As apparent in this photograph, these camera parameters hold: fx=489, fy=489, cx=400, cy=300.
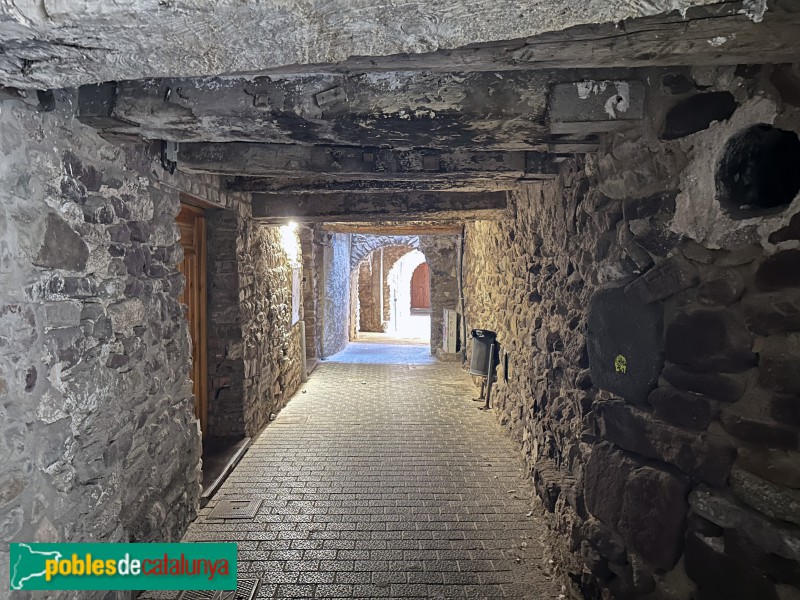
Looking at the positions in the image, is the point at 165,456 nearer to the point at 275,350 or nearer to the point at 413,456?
the point at 413,456

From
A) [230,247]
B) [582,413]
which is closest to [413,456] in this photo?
[582,413]

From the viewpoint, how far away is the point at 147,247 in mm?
2469

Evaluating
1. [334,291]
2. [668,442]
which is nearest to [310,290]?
[334,291]

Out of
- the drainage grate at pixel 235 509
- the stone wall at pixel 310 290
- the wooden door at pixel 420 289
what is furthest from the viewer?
the wooden door at pixel 420 289

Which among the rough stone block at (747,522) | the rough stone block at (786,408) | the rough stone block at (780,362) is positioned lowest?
the rough stone block at (747,522)

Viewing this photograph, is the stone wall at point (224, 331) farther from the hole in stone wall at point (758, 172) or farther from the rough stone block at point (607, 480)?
the hole in stone wall at point (758, 172)

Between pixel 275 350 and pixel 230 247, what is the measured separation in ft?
5.21

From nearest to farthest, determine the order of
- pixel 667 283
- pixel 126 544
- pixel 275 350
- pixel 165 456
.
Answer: pixel 667 283, pixel 126 544, pixel 165 456, pixel 275 350

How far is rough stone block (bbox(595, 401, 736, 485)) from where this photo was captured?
150cm

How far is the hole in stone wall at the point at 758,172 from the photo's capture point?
140 cm

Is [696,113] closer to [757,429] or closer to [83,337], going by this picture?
[757,429]

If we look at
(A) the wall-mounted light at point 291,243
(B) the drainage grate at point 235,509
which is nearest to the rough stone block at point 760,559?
(B) the drainage grate at point 235,509

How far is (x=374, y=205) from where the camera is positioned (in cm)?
411

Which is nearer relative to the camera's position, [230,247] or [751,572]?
[751,572]
